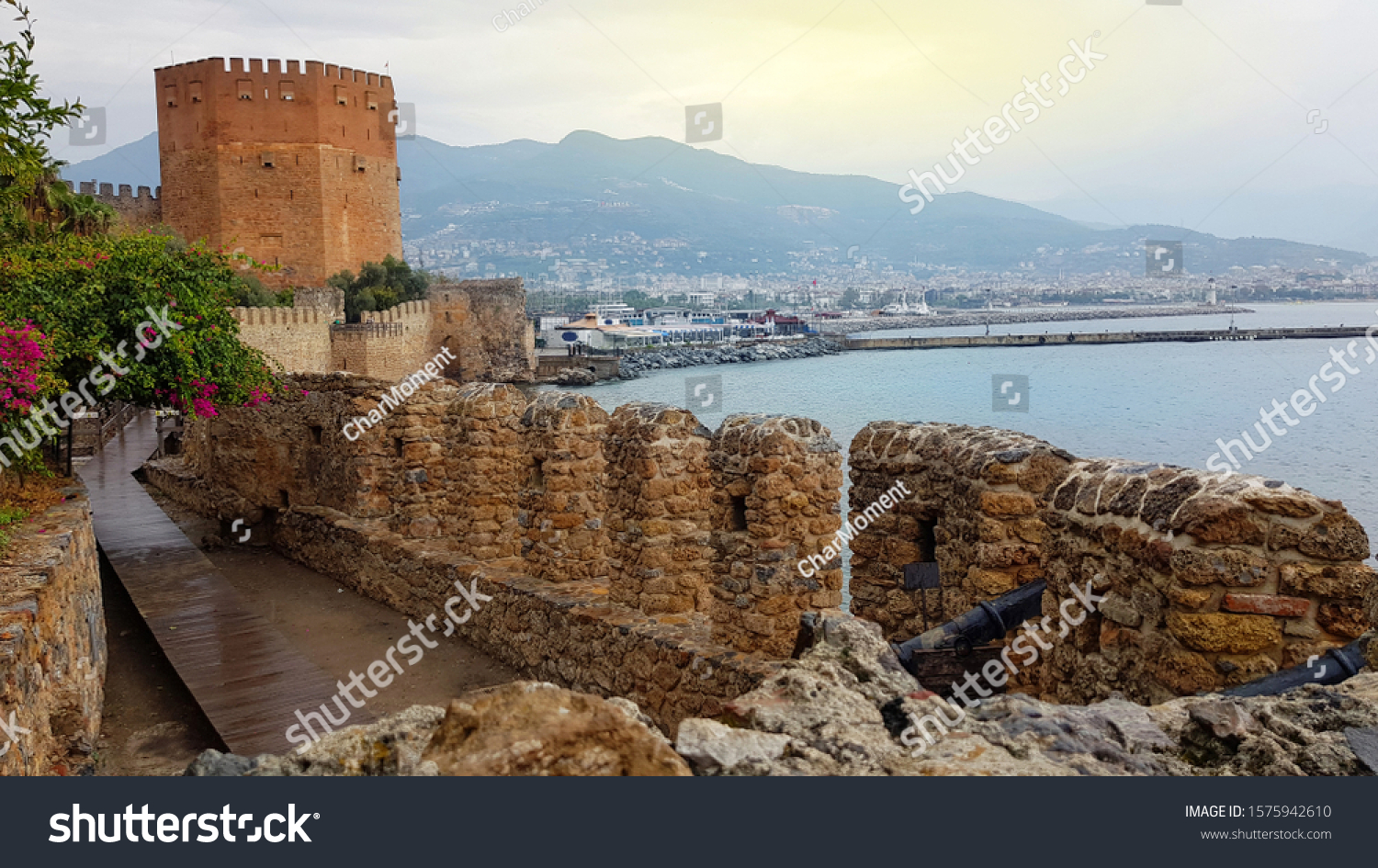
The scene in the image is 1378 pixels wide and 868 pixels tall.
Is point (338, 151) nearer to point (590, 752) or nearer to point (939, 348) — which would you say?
point (939, 348)

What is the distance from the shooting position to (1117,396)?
45281mm

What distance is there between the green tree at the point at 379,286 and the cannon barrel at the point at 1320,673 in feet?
163

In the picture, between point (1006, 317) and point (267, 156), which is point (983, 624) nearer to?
point (267, 156)

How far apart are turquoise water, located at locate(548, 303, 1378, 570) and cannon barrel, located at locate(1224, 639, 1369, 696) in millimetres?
8836

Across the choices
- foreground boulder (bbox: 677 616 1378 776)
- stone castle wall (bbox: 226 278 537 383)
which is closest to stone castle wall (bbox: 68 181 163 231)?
stone castle wall (bbox: 226 278 537 383)

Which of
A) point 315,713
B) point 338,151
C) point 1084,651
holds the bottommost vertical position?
point 315,713

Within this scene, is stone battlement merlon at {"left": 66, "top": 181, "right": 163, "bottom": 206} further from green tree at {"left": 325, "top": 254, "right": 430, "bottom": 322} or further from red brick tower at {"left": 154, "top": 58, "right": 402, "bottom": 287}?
green tree at {"left": 325, "top": 254, "right": 430, "bottom": 322}

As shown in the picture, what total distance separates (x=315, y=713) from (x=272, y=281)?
4992 centimetres

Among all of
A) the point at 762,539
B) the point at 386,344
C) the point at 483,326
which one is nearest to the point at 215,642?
the point at 762,539

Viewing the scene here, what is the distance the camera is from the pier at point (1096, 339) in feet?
228

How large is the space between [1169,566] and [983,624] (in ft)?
3.83

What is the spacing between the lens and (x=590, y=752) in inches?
99.2
